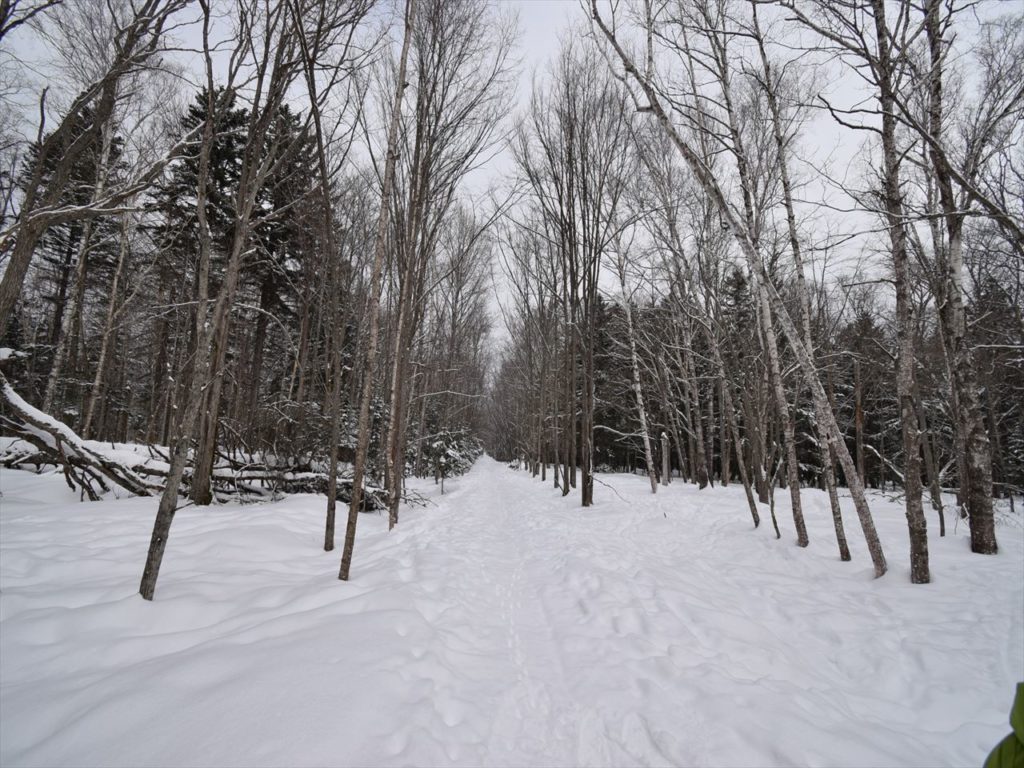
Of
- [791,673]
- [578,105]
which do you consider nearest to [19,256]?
[791,673]

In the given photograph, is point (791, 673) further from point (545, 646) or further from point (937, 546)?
point (937, 546)

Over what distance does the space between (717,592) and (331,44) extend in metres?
6.75

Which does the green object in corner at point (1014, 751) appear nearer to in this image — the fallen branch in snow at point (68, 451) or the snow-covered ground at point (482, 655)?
the snow-covered ground at point (482, 655)

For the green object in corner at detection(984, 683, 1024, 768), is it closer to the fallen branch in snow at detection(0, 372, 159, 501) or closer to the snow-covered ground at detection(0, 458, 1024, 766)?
the snow-covered ground at detection(0, 458, 1024, 766)

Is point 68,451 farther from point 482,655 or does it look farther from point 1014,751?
point 1014,751

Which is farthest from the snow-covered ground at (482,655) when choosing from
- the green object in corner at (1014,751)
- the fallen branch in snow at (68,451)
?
the fallen branch in snow at (68,451)

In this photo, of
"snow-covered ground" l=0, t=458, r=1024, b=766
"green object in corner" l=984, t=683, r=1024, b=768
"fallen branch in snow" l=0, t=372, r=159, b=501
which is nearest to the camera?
"green object in corner" l=984, t=683, r=1024, b=768

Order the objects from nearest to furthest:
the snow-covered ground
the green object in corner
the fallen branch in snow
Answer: the green object in corner → the snow-covered ground → the fallen branch in snow

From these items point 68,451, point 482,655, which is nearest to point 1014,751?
point 482,655

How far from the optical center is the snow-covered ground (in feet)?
5.93

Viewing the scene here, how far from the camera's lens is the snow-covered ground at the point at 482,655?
181cm

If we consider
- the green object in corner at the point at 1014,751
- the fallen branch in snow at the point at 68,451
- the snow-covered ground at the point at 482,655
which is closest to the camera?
the green object in corner at the point at 1014,751

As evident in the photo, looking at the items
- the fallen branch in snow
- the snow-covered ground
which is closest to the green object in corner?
the snow-covered ground

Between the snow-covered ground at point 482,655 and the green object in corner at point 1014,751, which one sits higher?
the green object in corner at point 1014,751
